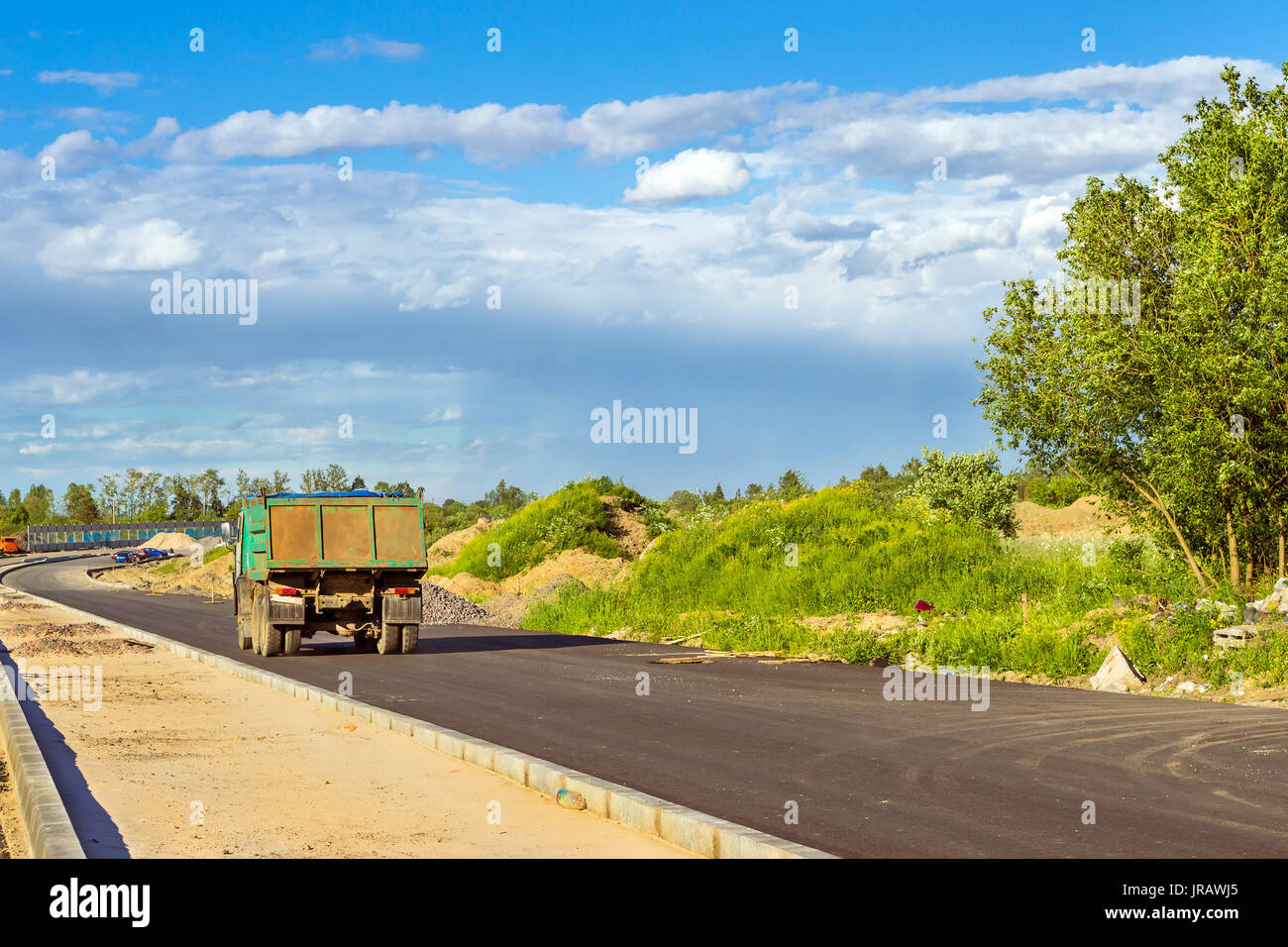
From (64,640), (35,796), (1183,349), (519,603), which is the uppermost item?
(1183,349)

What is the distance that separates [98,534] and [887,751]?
471 feet

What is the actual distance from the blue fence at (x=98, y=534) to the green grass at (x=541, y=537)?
261ft

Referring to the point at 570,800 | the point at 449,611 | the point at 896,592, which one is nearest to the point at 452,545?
the point at 449,611

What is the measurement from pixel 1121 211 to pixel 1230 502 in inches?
231

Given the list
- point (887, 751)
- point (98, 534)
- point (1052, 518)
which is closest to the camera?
point (887, 751)

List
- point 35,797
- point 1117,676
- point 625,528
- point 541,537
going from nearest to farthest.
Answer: point 35,797, point 1117,676, point 541,537, point 625,528

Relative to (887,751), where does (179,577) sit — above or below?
below

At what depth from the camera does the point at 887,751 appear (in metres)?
11.6

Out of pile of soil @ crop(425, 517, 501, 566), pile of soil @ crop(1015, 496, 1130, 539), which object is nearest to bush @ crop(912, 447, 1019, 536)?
pile of soil @ crop(1015, 496, 1130, 539)

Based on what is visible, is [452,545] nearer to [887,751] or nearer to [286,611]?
[286,611]

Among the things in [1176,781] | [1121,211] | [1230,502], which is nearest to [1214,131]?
[1121,211]

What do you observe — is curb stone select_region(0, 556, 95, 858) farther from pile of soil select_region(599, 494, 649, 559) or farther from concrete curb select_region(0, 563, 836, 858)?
pile of soil select_region(599, 494, 649, 559)
